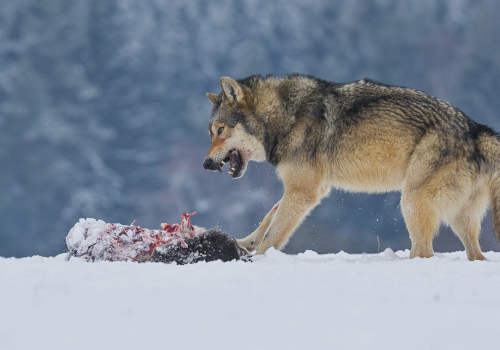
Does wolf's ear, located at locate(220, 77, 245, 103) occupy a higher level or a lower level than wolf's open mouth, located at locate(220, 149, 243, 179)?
higher

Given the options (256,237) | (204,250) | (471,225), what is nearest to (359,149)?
(471,225)

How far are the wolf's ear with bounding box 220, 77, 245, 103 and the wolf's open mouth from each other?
29.8 inches

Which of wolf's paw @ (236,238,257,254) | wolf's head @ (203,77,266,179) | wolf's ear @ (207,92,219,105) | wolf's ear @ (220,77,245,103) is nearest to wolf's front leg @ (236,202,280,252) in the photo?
wolf's paw @ (236,238,257,254)

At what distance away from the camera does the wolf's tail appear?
5.03m

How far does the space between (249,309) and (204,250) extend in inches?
90.1

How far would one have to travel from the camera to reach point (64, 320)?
222 centimetres

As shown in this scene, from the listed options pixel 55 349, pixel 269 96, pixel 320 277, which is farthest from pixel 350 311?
pixel 269 96

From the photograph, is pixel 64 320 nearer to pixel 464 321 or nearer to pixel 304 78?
pixel 464 321

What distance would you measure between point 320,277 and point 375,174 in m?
2.72

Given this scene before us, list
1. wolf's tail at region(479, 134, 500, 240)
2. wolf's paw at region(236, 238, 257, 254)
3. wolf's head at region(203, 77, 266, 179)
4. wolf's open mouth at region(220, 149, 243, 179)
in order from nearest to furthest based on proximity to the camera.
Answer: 1. wolf's tail at region(479, 134, 500, 240)
2. wolf's paw at region(236, 238, 257, 254)
3. wolf's head at region(203, 77, 266, 179)
4. wolf's open mouth at region(220, 149, 243, 179)

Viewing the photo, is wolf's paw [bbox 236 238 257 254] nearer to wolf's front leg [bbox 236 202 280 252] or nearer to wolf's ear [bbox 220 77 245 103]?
wolf's front leg [bbox 236 202 280 252]

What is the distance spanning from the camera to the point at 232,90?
619 centimetres

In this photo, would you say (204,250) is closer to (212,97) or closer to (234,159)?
(234,159)

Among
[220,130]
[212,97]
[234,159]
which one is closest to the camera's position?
[220,130]
